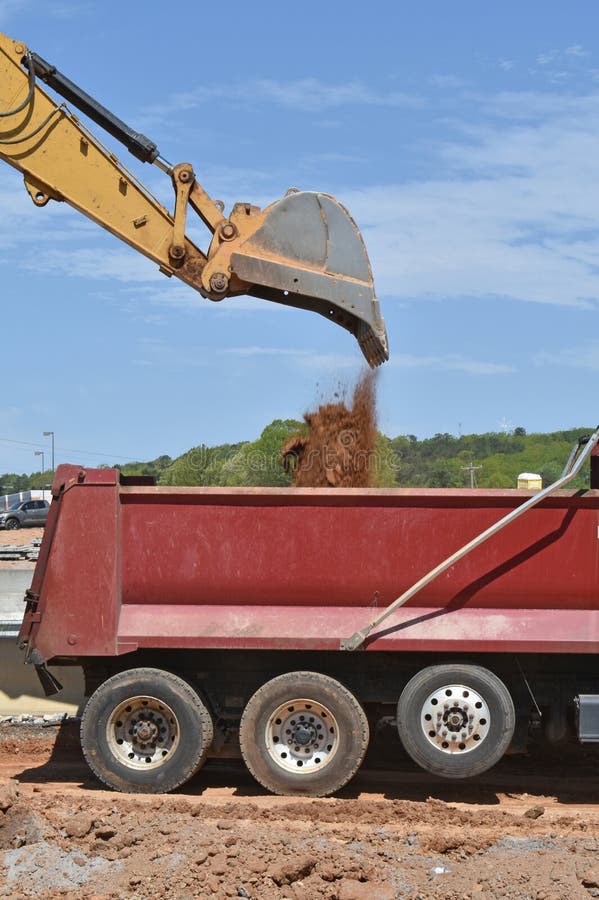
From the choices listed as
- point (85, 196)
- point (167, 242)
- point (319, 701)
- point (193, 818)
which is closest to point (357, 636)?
point (319, 701)

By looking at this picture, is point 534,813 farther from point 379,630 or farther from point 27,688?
point 27,688

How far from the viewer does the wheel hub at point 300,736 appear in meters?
9.02

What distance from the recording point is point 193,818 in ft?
25.8

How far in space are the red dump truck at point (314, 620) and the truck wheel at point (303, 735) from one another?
1 cm

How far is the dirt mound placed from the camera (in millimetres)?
11445

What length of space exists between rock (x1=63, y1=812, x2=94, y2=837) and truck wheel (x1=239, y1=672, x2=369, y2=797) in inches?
65.8

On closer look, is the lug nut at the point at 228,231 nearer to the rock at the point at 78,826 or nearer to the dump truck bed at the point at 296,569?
the dump truck bed at the point at 296,569

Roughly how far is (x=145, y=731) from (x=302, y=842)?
221cm

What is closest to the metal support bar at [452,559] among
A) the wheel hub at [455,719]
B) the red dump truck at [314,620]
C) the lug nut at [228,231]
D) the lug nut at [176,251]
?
the red dump truck at [314,620]

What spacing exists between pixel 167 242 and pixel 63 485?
7.13 feet

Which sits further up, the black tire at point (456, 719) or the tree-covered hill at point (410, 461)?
the tree-covered hill at point (410, 461)

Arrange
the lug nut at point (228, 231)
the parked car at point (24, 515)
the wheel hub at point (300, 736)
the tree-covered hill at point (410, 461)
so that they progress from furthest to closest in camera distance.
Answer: the parked car at point (24, 515) < the tree-covered hill at point (410, 461) < the lug nut at point (228, 231) < the wheel hub at point (300, 736)

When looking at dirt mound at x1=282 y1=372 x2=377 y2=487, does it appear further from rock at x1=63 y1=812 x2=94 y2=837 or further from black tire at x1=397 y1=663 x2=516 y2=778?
rock at x1=63 y1=812 x2=94 y2=837

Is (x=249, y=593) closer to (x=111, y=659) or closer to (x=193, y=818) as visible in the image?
(x=111, y=659)
